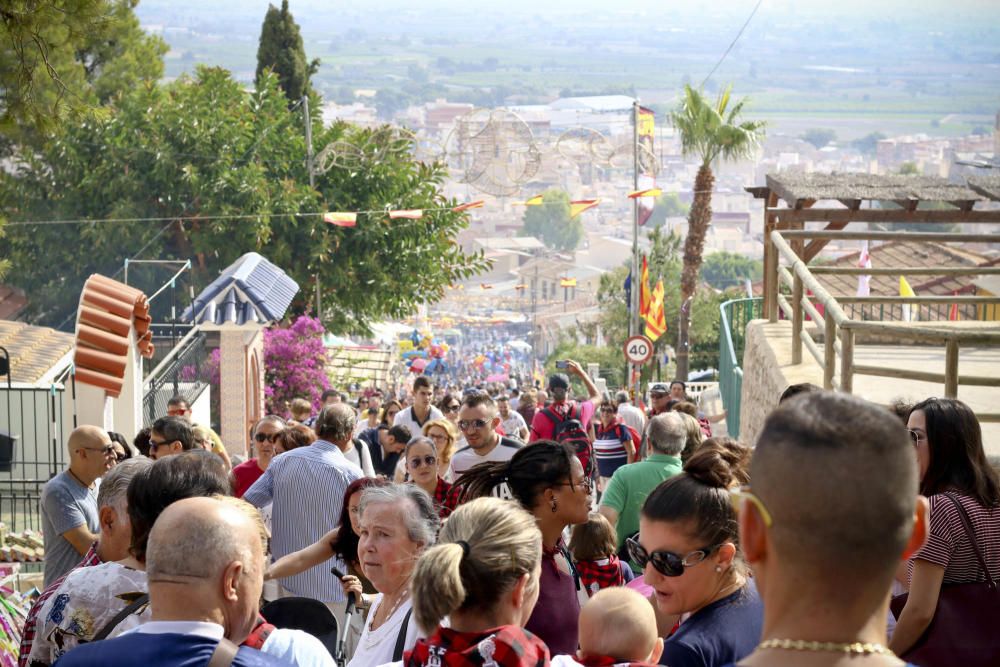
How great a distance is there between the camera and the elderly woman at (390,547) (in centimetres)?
404

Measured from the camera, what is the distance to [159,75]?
43.1m

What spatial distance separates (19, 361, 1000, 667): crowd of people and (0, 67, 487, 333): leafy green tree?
1100 inches

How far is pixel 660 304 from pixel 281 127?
12.2 metres

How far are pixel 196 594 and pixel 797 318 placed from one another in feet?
23.3

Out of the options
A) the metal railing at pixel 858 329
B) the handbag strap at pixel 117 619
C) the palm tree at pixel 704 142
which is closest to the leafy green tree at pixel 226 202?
the palm tree at pixel 704 142

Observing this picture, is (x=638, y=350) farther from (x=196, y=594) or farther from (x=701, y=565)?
(x=196, y=594)

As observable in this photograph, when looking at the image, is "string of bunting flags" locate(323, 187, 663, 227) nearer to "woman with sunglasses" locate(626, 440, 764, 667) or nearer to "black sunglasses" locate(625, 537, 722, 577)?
"woman with sunglasses" locate(626, 440, 764, 667)

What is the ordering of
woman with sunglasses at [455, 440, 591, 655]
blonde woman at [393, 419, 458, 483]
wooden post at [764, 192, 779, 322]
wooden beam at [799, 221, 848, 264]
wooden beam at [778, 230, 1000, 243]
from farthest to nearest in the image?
wooden beam at [799, 221, 848, 264] < wooden post at [764, 192, 779, 322] < wooden beam at [778, 230, 1000, 243] < blonde woman at [393, 419, 458, 483] < woman with sunglasses at [455, 440, 591, 655]

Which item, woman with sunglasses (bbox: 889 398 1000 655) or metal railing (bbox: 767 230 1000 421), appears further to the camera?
metal railing (bbox: 767 230 1000 421)

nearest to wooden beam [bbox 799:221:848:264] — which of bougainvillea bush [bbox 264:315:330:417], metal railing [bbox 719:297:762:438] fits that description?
metal railing [bbox 719:297:762:438]

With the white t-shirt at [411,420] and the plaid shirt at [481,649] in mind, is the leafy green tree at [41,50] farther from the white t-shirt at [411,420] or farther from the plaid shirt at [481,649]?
the plaid shirt at [481,649]

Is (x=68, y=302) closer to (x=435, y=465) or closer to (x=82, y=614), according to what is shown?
(x=435, y=465)

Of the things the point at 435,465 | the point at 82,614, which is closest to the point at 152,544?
the point at 82,614

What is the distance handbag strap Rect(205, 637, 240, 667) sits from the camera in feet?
9.34
